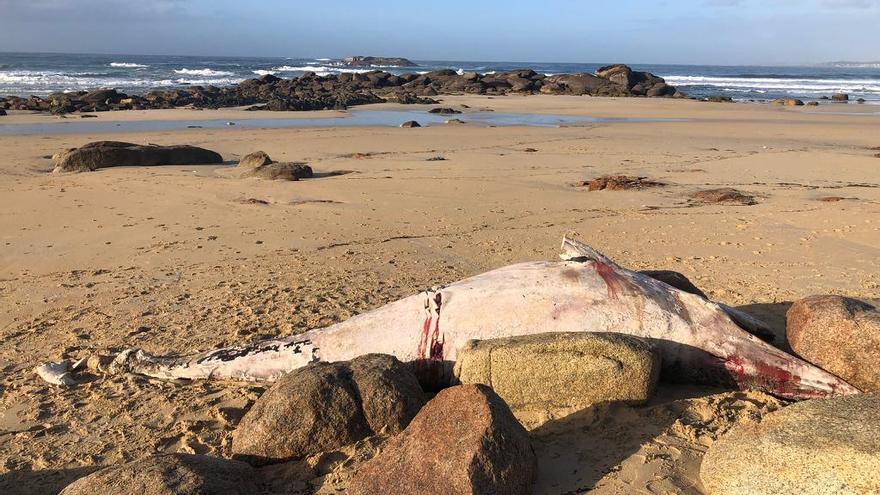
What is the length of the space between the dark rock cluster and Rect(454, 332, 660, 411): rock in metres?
27.9

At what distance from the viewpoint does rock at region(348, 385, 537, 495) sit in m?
2.79

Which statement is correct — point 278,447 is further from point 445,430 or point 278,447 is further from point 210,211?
point 210,211

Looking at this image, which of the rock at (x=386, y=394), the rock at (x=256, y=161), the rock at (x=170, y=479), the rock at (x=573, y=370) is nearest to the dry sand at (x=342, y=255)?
the rock at (x=573, y=370)

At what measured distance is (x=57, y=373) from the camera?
4.52m

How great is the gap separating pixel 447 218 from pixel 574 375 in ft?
18.5

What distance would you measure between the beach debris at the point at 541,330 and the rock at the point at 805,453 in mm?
897

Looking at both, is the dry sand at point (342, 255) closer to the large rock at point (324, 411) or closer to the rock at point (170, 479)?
the large rock at point (324, 411)

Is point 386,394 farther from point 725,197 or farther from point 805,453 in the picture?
point 725,197

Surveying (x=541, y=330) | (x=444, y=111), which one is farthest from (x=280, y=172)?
(x=444, y=111)

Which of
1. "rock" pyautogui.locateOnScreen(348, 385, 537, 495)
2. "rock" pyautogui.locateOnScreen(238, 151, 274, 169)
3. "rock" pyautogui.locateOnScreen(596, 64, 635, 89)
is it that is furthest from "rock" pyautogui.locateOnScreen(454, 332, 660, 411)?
"rock" pyautogui.locateOnScreen(596, 64, 635, 89)

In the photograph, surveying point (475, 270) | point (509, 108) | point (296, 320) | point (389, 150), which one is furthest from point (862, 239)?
point (509, 108)

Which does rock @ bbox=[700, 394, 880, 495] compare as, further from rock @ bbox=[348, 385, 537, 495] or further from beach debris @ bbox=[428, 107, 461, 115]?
beach debris @ bbox=[428, 107, 461, 115]

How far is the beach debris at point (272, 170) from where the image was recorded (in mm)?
12023

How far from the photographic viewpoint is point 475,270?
6906mm
